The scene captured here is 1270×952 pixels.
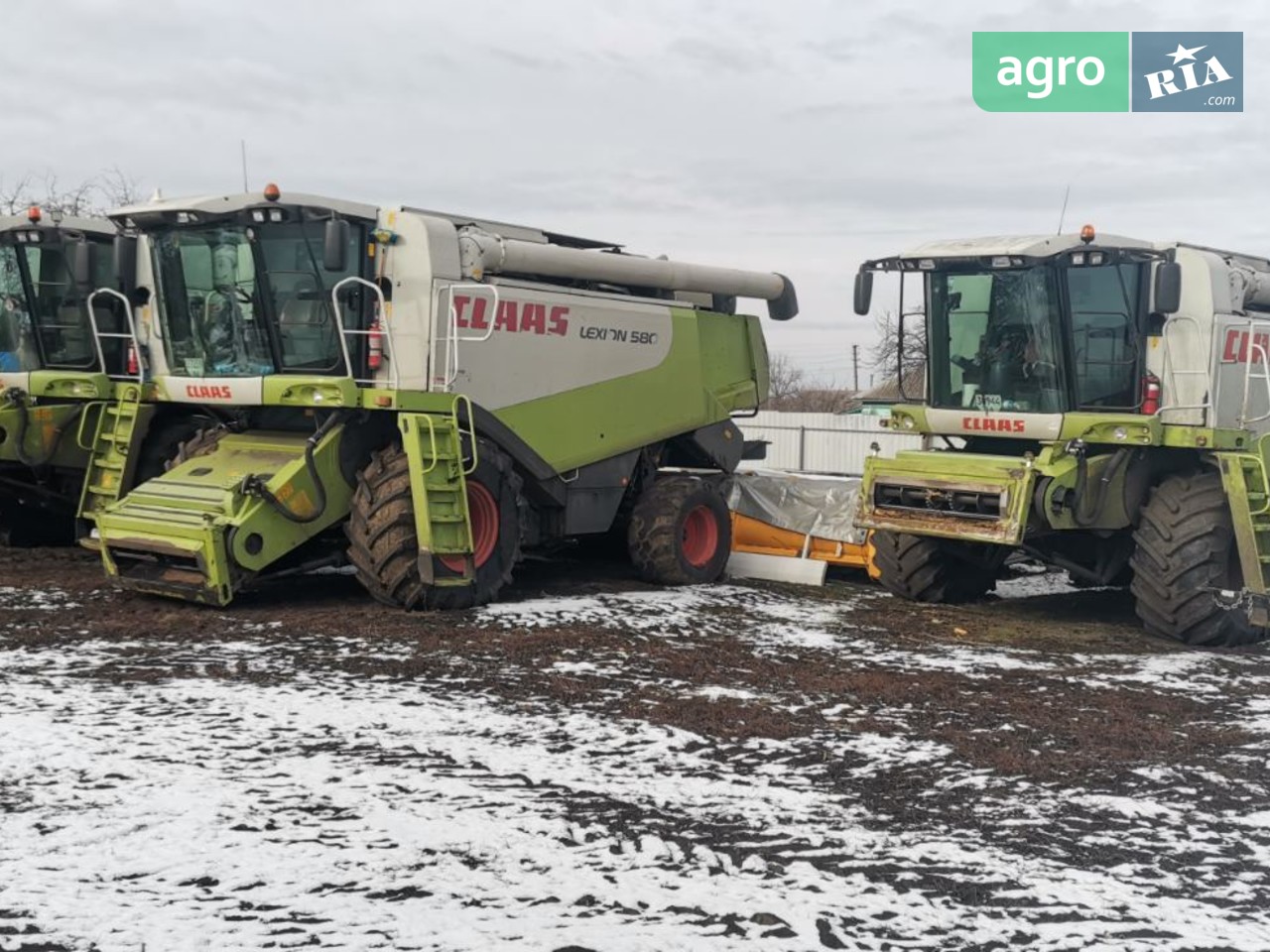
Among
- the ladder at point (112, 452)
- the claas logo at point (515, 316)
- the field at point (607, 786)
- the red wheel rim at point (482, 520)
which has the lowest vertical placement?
the field at point (607, 786)

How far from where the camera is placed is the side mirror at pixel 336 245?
881cm

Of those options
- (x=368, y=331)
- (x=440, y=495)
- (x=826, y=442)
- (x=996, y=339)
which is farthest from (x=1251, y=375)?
(x=826, y=442)

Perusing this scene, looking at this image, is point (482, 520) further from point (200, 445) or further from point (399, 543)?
point (200, 445)

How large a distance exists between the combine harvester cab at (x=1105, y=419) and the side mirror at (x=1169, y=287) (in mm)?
15

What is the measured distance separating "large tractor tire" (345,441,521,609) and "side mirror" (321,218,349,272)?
4.32ft

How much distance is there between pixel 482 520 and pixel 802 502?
156 inches

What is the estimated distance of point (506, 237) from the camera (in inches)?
414

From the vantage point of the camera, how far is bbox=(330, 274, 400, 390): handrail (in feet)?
30.6

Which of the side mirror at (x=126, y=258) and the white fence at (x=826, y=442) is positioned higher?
the side mirror at (x=126, y=258)

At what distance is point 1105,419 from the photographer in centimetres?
975

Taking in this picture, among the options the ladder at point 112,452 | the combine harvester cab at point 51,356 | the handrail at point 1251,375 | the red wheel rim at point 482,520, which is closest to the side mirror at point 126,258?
the ladder at point 112,452

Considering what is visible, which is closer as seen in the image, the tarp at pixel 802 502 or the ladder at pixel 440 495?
the ladder at pixel 440 495

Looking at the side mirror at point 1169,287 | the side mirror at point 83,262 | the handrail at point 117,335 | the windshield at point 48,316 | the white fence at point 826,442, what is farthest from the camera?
the white fence at point 826,442

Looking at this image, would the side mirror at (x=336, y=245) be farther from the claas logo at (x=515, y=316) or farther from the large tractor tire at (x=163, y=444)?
the large tractor tire at (x=163, y=444)
